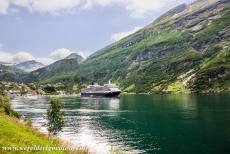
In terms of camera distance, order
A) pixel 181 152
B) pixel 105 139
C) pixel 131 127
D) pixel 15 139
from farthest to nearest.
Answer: pixel 131 127 < pixel 105 139 < pixel 181 152 < pixel 15 139

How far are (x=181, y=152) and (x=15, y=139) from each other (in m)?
40.3

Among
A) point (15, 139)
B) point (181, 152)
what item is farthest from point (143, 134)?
point (15, 139)

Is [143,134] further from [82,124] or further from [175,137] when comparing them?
[82,124]

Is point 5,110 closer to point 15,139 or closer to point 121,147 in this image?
point 121,147

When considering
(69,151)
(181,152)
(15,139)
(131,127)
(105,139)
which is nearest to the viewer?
(15,139)

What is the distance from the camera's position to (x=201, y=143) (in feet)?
266

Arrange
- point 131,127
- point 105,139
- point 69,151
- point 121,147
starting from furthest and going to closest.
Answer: point 131,127, point 105,139, point 121,147, point 69,151

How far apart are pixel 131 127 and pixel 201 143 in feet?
121

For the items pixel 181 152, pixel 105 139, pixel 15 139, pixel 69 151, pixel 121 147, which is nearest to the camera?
pixel 15 139

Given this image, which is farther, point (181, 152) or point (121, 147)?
point (121, 147)

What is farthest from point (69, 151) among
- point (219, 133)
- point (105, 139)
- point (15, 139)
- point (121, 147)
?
point (219, 133)

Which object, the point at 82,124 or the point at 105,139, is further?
the point at 82,124

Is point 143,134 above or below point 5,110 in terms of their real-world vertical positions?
below

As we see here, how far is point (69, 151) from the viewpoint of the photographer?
1929 inches
